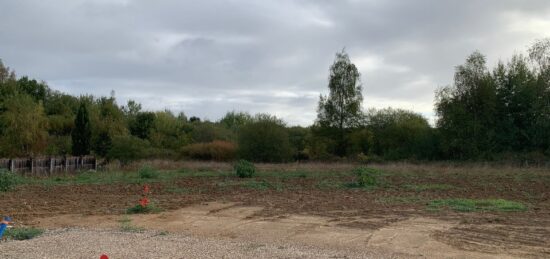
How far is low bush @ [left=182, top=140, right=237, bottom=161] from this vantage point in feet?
152

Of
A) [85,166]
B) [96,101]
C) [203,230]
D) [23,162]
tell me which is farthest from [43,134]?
[203,230]

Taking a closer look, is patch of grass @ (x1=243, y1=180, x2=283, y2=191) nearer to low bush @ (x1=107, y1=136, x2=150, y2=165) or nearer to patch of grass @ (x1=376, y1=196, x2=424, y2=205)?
patch of grass @ (x1=376, y1=196, x2=424, y2=205)

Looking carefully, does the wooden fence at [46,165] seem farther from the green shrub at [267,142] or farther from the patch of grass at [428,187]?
the patch of grass at [428,187]

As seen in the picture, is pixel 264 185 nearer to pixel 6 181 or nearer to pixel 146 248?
pixel 6 181

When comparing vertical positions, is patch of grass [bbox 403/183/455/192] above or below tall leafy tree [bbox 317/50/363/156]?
below

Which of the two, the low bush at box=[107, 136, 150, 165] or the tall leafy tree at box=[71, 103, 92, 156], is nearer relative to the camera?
the low bush at box=[107, 136, 150, 165]

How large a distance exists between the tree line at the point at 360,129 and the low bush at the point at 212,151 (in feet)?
0.30

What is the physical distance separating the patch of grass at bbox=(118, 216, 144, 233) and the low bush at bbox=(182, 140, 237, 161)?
3152 centimetres

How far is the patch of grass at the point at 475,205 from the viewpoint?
1499 centimetres

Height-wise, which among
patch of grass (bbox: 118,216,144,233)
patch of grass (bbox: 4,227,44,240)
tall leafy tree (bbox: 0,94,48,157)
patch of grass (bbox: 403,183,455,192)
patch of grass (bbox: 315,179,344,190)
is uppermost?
tall leafy tree (bbox: 0,94,48,157)

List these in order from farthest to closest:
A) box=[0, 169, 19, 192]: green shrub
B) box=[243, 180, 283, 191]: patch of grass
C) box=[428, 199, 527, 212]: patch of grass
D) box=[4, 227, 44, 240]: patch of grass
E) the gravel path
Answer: box=[243, 180, 283, 191]: patch of grass → box=[0, 169, 19, 192]: green shrub → box=[428, 199, 527, 212]: patch of grass → box=[4, 227, 44, 240]: patch of grass → the gravel path

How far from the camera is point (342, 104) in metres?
43.1

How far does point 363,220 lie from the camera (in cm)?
1332

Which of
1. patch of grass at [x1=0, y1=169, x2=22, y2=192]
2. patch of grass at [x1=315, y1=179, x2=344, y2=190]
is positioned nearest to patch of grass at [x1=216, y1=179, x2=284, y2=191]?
patch of grass at [x1=315, y1=179, x2=344, y2=190]
